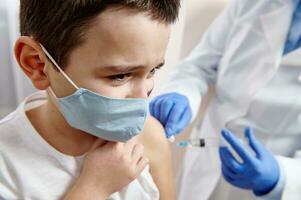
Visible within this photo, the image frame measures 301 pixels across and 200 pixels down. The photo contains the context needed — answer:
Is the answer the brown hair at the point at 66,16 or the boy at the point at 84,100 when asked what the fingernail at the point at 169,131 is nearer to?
the boy at the point at 84,100

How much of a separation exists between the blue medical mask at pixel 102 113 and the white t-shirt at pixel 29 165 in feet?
0.32

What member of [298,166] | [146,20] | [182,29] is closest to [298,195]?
[298,166]

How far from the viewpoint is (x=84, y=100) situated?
76 centimetres

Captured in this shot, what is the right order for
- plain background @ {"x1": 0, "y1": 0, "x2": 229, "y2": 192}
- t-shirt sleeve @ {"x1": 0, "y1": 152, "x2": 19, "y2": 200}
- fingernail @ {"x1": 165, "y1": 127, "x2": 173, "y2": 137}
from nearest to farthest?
1. t-shirt sleeve @ {"x1": 0, "y1": 152, "x2": 19, "y2": 200}
2. fingernail @ {"x1": 165, "y1": 127, "x2": 173, "y2": 137}
3. plain background @ {"x1": 0, "y1": 0, "x2": 229, "y2": 192}

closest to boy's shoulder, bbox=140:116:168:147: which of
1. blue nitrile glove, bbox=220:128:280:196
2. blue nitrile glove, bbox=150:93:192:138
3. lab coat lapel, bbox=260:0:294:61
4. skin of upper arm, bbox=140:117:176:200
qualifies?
skin of upper arm, bbox=140:117:176:200

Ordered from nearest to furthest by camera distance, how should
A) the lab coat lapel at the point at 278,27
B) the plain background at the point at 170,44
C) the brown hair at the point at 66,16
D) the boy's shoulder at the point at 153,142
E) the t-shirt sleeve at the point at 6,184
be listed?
1. the brown hair at the point at 66,16
2. the t-shirt sleeve at the point at 6,184
3. the boy's shoulder at the point at 153,142
4. the lab coat lapel at the point at 278,27
5. the plain background at the point at 170,44

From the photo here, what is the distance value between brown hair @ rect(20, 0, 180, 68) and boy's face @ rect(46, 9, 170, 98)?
0.01 meters

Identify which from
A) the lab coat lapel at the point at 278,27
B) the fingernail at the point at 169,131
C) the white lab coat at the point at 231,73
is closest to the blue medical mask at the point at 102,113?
the fingernail at the point at 169,131

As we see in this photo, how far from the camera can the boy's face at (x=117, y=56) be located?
27.0 inches

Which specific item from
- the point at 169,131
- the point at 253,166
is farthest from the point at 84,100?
the point at 253,166

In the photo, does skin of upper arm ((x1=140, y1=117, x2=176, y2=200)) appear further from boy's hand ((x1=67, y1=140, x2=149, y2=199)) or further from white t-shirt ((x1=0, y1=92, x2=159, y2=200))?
white t-shirt ((x1=0, y1=92, x2=159, y2=200))

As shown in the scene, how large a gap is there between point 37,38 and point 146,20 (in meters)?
0.25

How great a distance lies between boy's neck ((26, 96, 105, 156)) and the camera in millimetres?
869

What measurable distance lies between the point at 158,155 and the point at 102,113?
279mm
